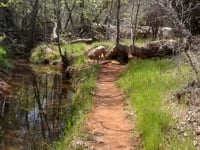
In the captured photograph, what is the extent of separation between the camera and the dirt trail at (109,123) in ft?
27.8

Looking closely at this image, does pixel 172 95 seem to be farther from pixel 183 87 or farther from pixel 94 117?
pixel 94 117

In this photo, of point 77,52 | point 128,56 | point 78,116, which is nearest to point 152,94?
point 78,116

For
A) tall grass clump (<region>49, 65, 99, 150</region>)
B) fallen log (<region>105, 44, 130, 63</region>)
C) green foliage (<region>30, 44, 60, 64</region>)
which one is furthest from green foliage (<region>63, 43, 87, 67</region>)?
tall grass clump (<region>49, 65, 99, 150</region>)

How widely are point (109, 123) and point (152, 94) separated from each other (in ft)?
4.95

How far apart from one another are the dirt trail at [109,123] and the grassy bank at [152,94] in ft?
1.08

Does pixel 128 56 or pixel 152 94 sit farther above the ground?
pixel 152 94

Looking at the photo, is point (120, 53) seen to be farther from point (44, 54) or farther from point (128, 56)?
point (44, 54)

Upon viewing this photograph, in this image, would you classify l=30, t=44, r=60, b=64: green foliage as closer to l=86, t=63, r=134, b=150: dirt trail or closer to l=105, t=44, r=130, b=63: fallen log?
l=105, t=44, r=130, b=63: fallen log

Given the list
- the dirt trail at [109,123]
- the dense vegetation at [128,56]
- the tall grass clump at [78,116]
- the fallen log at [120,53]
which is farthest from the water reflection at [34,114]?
the fallen log at [120,53]

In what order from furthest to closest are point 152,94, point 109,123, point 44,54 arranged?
1. point 44,54
2. point 152,94
3. point 109,123

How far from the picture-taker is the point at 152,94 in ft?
35.5

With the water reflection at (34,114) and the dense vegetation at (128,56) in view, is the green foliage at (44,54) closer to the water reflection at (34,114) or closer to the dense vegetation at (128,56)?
the dense vegetation at (128,56)

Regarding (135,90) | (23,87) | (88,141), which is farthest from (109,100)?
(23,87)

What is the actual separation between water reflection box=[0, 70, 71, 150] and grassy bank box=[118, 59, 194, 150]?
2104 millimetres
